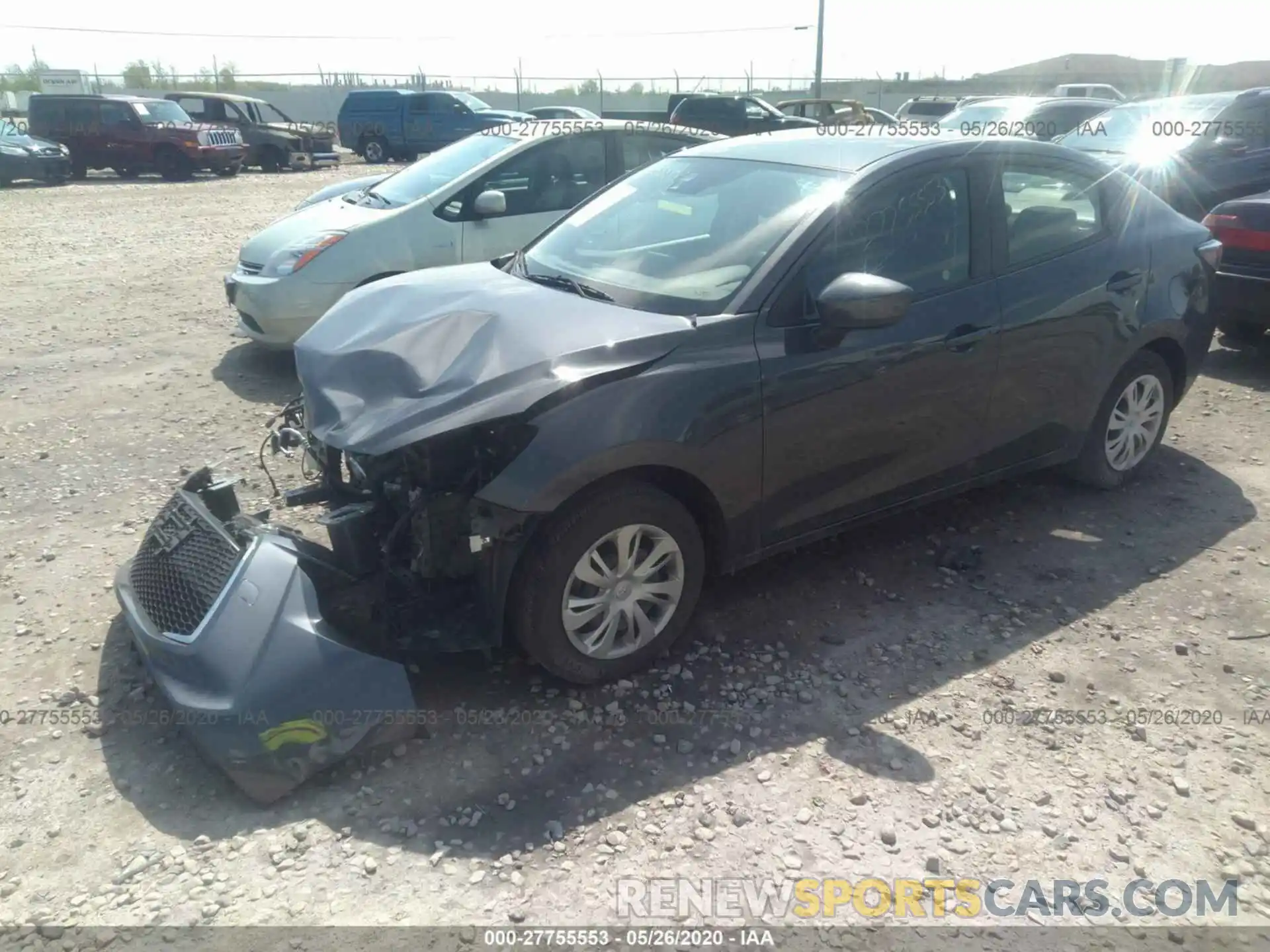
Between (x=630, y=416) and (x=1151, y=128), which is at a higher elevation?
(x=1151, y=128)

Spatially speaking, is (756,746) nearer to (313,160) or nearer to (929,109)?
(929,109)

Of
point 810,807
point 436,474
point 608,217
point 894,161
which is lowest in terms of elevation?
point 810,807

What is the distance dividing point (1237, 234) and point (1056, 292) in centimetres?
362

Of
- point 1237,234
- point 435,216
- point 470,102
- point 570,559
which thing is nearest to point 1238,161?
point 1237,234

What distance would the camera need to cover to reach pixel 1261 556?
452 centimetres

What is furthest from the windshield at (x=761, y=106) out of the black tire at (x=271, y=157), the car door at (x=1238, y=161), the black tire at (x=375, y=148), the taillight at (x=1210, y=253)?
the taillight at (x=1210, y=253)

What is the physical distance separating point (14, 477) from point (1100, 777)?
5307 millimetres

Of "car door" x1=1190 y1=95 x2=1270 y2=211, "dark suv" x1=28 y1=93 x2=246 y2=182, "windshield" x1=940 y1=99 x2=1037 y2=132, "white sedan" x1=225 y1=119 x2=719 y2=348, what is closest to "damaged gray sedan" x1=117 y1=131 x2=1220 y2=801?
"white sedan" x1=225 y1=119 x2=719 y2=348

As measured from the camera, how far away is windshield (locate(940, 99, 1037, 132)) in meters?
13.4

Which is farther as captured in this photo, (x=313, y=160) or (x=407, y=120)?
(x=407, y=120)

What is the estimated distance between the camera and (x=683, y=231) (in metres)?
4.11

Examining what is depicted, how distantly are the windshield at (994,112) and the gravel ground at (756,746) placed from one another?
31.0ft

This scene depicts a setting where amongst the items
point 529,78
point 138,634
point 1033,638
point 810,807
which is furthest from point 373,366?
point 529,78

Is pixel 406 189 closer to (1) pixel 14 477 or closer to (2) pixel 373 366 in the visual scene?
(1) pixel 14 477
